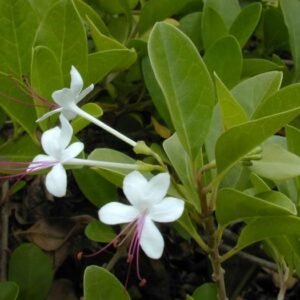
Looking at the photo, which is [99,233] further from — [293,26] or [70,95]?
[293,26]

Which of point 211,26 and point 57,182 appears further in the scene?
point 211,26

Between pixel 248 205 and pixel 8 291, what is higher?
pixel 248 205

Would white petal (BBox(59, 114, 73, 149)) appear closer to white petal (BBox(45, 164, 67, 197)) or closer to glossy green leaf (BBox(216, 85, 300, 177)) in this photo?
white petal (BBox(45, 164, 67, 197))

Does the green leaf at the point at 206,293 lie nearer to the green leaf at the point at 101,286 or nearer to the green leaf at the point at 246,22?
the green leaf at the point at 101,286

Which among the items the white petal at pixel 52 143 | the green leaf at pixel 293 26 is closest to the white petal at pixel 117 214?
the white petal at pixel 52 143

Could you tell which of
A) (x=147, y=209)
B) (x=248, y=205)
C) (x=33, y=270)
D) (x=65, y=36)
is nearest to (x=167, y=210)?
(x=147, y=209)

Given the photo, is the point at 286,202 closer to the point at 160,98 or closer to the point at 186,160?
the point at 186,160

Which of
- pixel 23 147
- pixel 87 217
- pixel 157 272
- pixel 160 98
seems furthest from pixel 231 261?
pixel 23 147

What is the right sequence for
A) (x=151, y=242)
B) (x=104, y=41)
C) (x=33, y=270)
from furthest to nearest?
(x=33, y=270) → (x=104, y=41) → (x=151, y=242)
